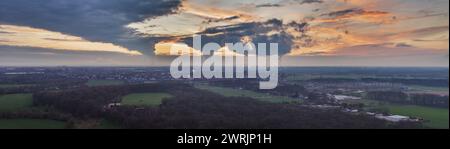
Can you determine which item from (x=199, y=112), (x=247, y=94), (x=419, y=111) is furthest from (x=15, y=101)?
(x=419, y=111)

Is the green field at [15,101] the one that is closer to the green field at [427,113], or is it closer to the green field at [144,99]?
the green field at [144,99]

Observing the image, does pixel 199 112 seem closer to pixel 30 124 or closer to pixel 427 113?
pixel 30 124

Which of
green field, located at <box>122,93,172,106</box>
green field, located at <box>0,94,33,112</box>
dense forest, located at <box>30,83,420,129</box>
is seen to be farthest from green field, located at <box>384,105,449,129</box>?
green field, located at <box>0,94,33,112</box>

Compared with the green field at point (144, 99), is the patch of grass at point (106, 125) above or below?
below

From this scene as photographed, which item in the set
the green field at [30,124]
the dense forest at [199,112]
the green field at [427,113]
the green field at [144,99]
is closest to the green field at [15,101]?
the dense forest at [199,112]

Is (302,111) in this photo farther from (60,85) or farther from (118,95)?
(60,85)
